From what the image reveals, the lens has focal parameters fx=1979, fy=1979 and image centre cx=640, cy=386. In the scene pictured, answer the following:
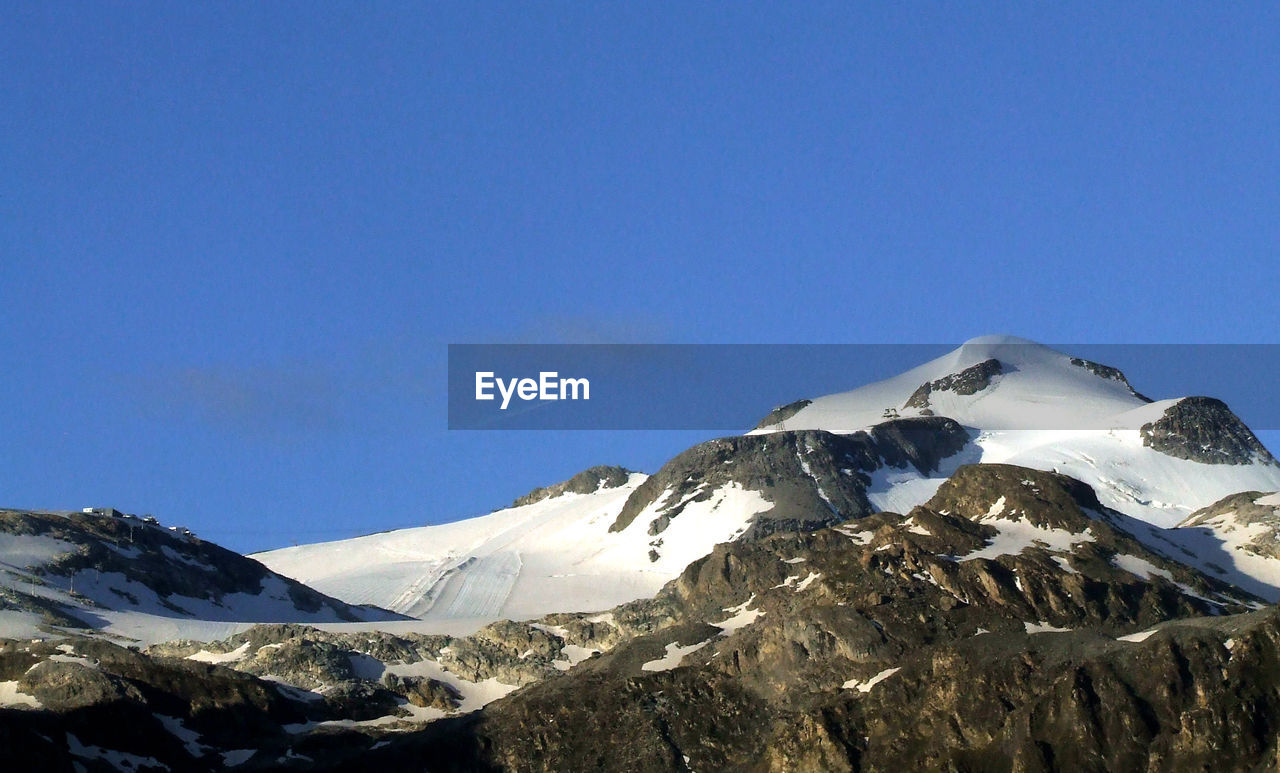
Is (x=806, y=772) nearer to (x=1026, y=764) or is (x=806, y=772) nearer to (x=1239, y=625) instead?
(x=1026, y=764)

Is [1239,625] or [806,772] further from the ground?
[1239,625]

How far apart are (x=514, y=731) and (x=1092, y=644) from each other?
56.7 metres

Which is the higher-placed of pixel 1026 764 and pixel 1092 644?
pixel 1092 644

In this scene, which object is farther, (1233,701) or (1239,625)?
(1239,625)

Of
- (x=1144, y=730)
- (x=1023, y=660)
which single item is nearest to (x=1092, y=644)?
(x=1023, y=660)

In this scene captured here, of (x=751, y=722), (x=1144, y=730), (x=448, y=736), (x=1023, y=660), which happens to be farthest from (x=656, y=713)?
(x=1144, y=730)

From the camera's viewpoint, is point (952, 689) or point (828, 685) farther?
point (828, 685)

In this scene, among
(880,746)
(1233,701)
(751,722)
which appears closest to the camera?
(1233,701)

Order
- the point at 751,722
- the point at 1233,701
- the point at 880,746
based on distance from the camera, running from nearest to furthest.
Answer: the point at 1233,701 → the point at 880,746 → the point at 751,722

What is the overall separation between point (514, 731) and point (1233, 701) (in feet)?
230

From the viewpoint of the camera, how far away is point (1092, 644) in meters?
180

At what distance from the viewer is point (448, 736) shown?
197375 millimetres

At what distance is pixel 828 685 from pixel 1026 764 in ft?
109

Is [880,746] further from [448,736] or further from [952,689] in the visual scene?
[448,736]
